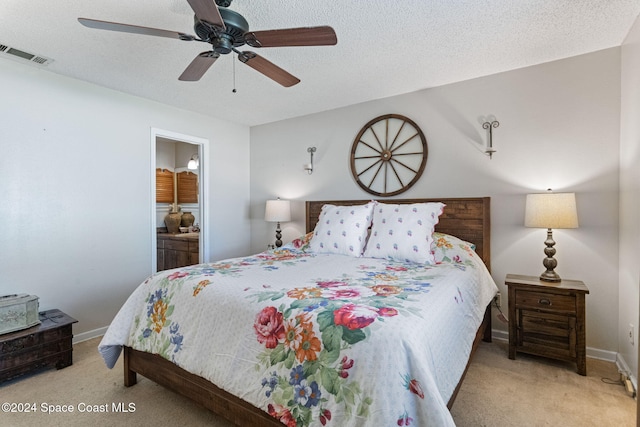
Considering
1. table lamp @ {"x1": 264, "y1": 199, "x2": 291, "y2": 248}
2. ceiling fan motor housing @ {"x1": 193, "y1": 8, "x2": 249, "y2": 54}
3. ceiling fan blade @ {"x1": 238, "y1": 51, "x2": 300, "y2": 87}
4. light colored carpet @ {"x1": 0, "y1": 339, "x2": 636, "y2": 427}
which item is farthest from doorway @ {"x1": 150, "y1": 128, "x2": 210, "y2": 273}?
ceiling fan motor housing @ {"x1": 193, "y1": 8, "x2": 249, "y2": 54}

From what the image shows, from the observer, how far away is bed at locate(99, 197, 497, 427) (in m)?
1.11

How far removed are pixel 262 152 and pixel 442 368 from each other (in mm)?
3796

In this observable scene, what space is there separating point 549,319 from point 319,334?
199cm

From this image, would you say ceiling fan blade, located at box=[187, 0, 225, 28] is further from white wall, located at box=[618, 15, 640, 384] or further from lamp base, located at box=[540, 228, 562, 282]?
lamp base, located at box=[540, 228, 562, 282]

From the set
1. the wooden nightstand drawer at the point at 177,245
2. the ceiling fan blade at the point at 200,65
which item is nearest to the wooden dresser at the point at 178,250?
the wooden nightstand drawer at the point at 177,245

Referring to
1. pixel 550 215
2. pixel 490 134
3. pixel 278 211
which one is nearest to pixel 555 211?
pixel 550 215

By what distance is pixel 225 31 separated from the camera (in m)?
1.68

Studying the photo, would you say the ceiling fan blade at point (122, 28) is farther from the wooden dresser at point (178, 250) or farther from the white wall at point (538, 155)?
the wooden dresser at point (178, 250)

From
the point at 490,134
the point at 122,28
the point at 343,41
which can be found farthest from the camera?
the point at 490,134

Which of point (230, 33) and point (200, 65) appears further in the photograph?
point (200, 65)

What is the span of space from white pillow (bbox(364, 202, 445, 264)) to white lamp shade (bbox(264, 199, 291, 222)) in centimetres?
144

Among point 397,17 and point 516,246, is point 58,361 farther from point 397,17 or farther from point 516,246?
point 516,246

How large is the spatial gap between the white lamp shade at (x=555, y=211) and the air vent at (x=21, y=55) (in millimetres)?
4015

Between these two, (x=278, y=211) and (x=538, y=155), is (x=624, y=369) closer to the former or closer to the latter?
(x=538, y=155)
